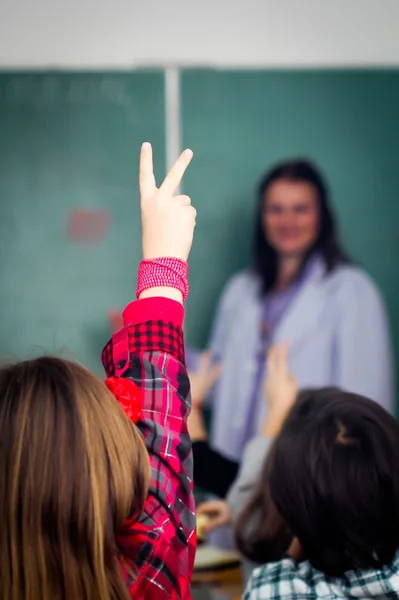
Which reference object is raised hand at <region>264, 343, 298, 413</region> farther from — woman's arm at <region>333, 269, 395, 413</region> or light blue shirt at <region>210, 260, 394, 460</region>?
woman's arm at <region>333, 269, 395, 413</region>

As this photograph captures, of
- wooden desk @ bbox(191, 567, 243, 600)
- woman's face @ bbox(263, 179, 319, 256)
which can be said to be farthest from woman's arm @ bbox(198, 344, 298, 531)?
woman's face @ bbox(263, 179, 319, 256)

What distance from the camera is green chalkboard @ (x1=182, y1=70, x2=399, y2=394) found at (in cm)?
259

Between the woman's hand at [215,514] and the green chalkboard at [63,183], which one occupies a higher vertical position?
the green chalkboard at [63,183]

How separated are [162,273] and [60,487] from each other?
280 millimetres

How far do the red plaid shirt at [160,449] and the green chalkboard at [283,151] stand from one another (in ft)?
5.71

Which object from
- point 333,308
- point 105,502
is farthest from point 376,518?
point 333,308

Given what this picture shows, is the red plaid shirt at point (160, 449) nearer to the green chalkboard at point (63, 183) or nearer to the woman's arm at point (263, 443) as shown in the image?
the woman's arm at point (263, 443)

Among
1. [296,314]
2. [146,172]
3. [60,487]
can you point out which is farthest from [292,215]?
[60,487]

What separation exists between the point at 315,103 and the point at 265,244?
55cm

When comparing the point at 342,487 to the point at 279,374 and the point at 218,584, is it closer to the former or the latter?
the point at 218,584

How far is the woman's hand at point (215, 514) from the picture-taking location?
2.16 metres

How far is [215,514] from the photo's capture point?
7.33ft

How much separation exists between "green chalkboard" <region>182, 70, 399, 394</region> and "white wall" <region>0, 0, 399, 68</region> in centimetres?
9

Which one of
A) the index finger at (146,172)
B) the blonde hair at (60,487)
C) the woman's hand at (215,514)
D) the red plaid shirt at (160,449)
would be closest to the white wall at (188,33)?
the woman's hand at (215,514)
